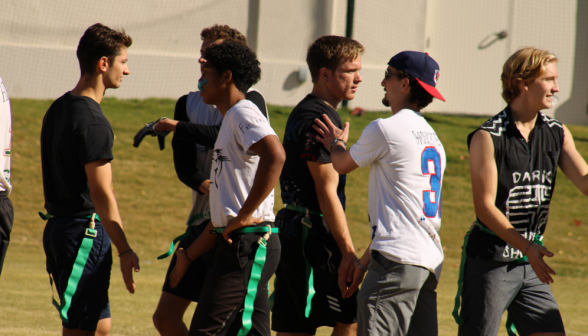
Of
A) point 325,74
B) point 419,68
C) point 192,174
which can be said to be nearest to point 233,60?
point 325,74

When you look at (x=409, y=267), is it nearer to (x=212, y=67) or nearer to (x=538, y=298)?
(x=538, y=298)

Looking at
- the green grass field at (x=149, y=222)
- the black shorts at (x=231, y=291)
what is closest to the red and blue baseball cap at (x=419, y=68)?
the black shorts at (x=231, y=291)

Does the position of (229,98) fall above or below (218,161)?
above

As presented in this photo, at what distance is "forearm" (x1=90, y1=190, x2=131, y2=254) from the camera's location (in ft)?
10.3

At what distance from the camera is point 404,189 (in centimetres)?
288

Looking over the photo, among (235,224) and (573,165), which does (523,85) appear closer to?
(573,165)

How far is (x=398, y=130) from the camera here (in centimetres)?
292

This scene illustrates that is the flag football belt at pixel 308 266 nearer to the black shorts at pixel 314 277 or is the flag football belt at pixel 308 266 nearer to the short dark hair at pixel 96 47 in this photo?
the black shorts at pixel 314 277

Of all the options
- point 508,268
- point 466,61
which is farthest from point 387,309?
point 466,61

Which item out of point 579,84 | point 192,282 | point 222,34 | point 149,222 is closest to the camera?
point 192,282

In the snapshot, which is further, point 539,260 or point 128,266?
point 128,266

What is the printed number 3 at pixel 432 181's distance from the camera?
115 inches

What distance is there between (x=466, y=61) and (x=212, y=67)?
55.0 feet

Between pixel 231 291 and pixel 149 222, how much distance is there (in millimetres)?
7910
